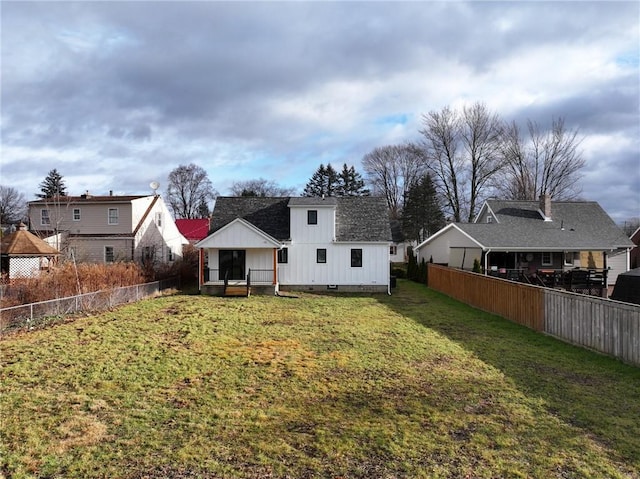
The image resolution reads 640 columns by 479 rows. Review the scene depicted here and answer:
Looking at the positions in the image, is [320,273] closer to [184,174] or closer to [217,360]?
[217,360]

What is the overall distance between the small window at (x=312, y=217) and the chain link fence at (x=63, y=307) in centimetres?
880

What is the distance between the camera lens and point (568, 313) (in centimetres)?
1136

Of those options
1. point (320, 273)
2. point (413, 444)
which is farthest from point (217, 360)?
point (320, 273)

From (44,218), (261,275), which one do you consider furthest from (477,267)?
(44,218)

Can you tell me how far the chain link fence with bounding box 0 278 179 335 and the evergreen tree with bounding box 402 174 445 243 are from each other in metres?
38.0

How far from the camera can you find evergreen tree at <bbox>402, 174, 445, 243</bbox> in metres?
51.8

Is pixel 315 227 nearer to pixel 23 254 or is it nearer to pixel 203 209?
pixel 23 254

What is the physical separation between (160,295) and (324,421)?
16.6 m

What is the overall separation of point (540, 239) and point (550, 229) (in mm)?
2082

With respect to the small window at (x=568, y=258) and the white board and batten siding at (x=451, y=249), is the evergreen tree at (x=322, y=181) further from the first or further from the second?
the small window at (x=568, y=258)

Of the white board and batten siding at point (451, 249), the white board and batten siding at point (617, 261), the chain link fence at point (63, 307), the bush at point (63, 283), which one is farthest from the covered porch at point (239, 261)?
the white board and batten siding at point (617, 261)

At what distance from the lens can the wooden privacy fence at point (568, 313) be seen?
9.16 metres

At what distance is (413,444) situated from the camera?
17.1ft

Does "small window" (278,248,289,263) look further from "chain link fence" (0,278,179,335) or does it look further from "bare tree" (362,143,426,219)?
"bare tree" (362,143,426,219)
